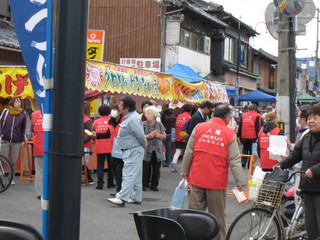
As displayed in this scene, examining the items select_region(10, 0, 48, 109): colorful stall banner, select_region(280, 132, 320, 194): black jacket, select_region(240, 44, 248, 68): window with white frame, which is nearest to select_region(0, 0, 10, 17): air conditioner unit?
select_region(280, 132, 320, 194): black jacket

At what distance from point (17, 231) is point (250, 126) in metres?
13.5

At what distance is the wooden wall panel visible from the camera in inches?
→ 1030

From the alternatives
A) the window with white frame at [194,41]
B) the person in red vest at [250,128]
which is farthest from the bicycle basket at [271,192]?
the window with white frame at [194,41]

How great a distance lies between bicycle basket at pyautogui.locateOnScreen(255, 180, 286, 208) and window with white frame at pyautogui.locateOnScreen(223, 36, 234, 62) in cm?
2972

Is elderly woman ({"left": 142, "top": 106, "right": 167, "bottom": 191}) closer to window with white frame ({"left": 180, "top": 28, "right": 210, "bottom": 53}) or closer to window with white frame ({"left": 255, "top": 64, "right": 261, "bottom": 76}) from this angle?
window with white frame ({"left": 180, "top": 28, "right": 210, "bottom": 53})

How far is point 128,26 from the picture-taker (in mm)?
27016

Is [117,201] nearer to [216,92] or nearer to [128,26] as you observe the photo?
[216,92]

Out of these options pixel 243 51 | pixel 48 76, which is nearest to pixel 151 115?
pixel 48 76

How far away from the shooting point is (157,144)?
10.8 meters

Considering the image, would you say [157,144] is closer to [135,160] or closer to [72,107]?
[135,160]

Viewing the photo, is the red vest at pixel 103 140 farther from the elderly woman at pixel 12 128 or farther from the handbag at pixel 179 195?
the handbag at pixel 179 195

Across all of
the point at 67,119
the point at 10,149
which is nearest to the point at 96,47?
the point at 10,149

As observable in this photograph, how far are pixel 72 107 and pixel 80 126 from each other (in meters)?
0.14

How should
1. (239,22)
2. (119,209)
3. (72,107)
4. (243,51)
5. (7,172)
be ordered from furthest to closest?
(243,51) < (239,22) < (7,172) < (119,209) < (72,107)
